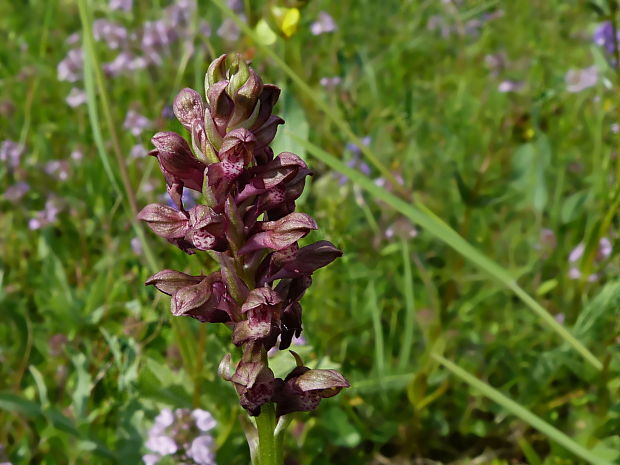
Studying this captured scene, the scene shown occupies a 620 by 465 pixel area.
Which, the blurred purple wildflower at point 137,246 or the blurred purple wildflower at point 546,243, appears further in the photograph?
the blurred purple wildflower at point 546,243

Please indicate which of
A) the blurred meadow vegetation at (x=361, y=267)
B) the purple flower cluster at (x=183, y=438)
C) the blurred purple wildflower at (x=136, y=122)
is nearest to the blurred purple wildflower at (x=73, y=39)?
the blurred meadow vegetation at (x=361, y=267)

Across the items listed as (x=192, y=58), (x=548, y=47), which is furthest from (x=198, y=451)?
(x=548, y=47)

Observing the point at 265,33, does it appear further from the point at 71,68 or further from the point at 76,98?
the point at 71,68

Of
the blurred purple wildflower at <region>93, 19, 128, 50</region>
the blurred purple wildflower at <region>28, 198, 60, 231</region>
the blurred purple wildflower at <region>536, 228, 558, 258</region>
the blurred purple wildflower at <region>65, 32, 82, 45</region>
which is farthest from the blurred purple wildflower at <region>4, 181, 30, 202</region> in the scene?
the blurred purple wildflower at <region>536, 228, 558, 258</region>

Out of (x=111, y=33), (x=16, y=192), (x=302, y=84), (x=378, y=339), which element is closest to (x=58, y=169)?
(x=16, y=192)

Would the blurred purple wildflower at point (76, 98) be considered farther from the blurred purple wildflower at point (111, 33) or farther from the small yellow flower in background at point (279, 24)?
the small yellow flower in background at point (279, 24)
